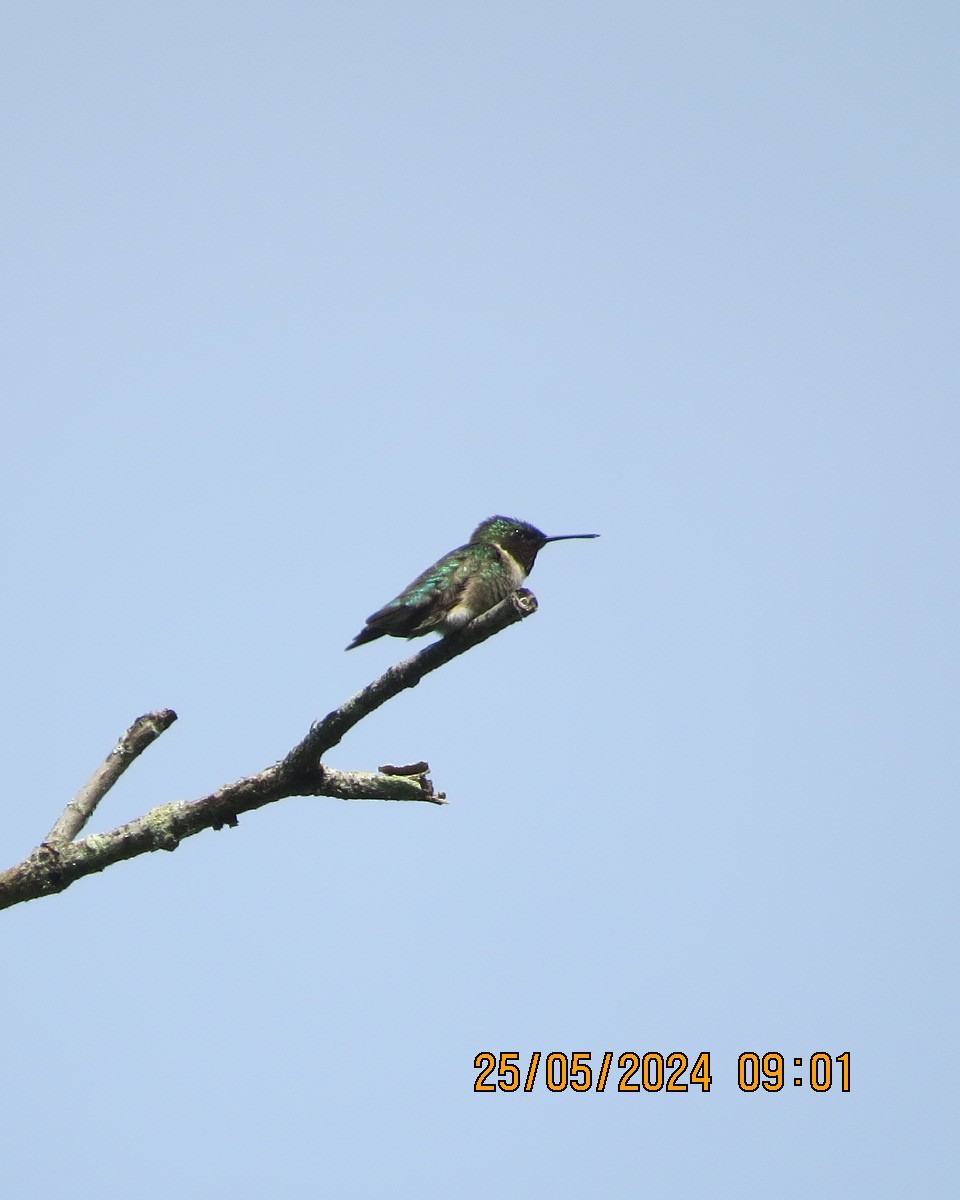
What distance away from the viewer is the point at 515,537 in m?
7.07

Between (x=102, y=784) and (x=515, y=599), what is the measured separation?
171 cm

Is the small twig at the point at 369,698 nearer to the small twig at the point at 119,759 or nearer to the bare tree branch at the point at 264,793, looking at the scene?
the bare tree branch at the point at 264,793

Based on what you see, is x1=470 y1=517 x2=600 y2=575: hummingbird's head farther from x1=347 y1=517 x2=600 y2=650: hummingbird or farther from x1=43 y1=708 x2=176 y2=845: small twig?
x1=43 y1=708 x2=176 y2=845: small twig

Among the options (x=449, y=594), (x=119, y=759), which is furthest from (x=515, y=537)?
(x=119, y=759)

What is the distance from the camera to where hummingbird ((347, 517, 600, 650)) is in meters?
5.45

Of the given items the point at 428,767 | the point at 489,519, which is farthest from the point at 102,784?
the point at 489,519

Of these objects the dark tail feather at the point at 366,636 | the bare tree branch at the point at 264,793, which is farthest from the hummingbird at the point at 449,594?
the bare tree branch at the point at 264,793

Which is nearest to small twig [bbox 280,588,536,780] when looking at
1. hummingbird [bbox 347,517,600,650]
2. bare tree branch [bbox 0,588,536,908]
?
bare tree branch [bbox 0,588,536,908]

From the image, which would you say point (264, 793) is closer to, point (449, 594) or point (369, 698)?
point (369, 698)

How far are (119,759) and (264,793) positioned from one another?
→ 785 mm

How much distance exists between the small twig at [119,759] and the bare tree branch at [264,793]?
73 millimetres

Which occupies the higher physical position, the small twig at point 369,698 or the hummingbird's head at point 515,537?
the hummingbird's head at point 515,537

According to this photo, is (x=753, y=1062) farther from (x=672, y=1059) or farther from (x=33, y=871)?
(x=33, y=871)

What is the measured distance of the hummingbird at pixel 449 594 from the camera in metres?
5.45
